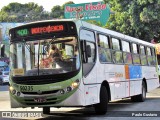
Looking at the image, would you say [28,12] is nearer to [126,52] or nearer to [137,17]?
[137,17]

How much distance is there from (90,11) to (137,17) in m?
17.6

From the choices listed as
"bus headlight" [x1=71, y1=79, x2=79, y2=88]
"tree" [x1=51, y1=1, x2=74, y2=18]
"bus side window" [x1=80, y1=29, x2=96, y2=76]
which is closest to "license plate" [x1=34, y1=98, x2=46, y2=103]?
"bus headlight" [x1=71, y1=79, x2=79, y2=88]

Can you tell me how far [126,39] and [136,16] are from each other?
17.8 meters

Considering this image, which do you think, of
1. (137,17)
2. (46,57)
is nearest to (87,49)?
(46,57)

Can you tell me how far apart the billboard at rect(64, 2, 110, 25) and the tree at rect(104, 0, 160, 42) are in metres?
14.4

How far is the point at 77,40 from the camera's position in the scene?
11320mm

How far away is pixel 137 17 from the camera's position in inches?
1336

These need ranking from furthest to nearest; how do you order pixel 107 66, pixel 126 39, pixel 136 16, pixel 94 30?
pixel 136 16, pixel 126 39, pixel 107 66, pixel 94 30

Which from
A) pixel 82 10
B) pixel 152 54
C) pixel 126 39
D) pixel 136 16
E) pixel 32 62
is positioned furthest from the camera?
pixel 82 10

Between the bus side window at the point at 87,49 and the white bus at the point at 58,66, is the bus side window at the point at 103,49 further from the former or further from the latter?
the bus side window at the point at 87,49

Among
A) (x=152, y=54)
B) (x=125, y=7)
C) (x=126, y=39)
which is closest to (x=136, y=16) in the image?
(x=125, y=7)

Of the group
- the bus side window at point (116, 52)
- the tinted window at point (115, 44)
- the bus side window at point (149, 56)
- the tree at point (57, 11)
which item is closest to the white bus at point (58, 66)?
the bus side window at point (116, 52)

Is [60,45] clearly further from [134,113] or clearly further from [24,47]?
[134,113]

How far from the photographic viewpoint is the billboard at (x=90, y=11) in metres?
50.9
